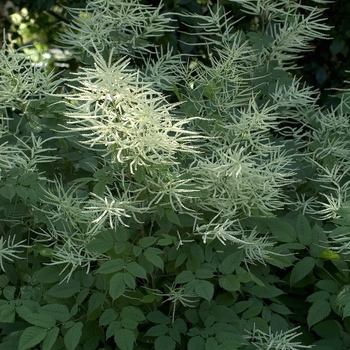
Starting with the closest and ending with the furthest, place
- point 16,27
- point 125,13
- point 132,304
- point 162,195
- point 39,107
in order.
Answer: point 162,195 → point 132,304 → point 39,107 → point 125,13 → point 16,27

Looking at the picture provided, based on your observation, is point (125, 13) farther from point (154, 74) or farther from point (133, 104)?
point (133, 104)

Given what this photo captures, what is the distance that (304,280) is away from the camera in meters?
2.34

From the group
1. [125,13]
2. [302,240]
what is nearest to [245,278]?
[302,240]

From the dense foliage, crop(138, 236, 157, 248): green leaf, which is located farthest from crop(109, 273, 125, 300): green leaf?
crop(138, 236, 157, 248): green leaf

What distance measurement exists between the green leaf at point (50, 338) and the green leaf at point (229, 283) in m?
0.50

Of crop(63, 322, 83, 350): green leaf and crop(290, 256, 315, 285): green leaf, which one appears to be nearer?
crop(63, 322, 83, 350): green leaf

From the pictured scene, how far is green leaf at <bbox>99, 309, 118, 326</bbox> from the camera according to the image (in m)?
1.98

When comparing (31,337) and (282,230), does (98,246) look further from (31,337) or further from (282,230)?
(282,230)

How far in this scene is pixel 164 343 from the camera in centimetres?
200

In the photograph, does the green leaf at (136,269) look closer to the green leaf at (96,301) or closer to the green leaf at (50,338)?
the green leaf at (96,301)

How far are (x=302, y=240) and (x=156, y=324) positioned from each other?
556 millimetres

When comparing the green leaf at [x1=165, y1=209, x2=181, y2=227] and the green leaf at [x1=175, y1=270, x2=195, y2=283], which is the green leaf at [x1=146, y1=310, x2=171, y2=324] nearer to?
the green leaf at [x1=175, y1=270, x2=195, y2=283]

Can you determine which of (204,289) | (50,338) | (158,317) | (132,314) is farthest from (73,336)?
(204,289)

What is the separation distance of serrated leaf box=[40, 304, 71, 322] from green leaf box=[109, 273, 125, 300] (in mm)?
224
